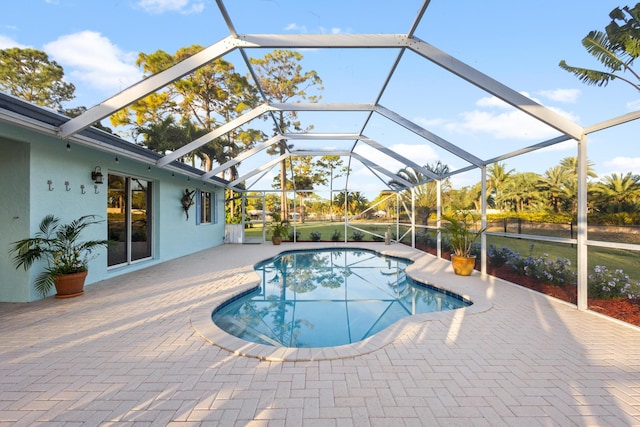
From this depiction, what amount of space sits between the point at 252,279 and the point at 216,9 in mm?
4774

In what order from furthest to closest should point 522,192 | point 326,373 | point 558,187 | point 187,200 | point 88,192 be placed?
point 187,200 → point 522,192 → point 558,187 → point 88,192 → point 326,373

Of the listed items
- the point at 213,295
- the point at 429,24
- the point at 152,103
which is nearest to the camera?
the point at 429,24

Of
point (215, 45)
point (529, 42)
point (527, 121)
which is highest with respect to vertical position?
point (529, 42)

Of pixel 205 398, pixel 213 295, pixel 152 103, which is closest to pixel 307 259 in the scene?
pixel 213 295

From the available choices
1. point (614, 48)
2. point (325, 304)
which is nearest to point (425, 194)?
point (614, 48)

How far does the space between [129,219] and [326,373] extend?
6609mm

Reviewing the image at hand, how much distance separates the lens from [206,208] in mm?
12086

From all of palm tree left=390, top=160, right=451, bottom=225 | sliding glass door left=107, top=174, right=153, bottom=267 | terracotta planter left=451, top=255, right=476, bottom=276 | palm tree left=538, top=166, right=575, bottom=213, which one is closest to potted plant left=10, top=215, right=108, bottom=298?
sliding glass door left=107, top=174, right=153, bottom=267

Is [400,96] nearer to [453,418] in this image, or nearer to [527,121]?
[527,121]

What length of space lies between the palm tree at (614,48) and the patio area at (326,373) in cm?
454

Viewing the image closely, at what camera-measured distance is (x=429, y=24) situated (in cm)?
431

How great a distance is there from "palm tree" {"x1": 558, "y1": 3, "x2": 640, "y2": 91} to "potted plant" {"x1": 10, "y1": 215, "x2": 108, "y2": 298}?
375 inches

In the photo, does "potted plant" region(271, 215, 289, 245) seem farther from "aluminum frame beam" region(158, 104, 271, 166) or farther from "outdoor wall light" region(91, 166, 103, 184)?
"outdoor wall light" region(91, 166, 103, 184)

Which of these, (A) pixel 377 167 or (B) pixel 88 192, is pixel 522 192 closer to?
(A) pixel 377 167
